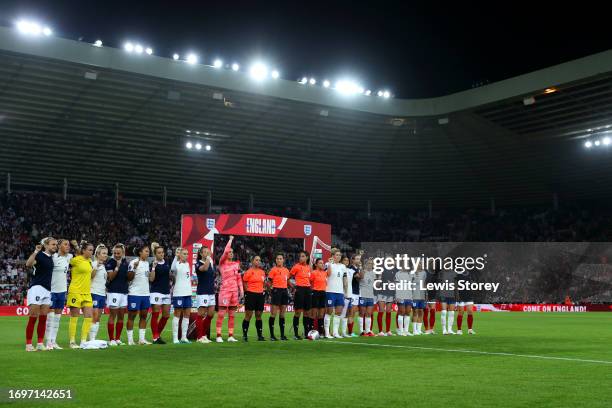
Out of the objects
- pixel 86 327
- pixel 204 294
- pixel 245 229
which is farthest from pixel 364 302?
pixel 245 229

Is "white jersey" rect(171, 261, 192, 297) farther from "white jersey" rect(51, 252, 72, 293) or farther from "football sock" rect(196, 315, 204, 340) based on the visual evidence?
"white jersey" rect(51, 252, 72, 293)

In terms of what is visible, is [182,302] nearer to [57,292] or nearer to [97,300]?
[97,300]

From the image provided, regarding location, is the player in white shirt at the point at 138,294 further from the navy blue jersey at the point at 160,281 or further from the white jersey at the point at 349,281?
the white jersey at the point at 349,281

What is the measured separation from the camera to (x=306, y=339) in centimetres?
1800

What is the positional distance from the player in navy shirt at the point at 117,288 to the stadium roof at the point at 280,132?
662 inches

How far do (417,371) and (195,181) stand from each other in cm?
3875

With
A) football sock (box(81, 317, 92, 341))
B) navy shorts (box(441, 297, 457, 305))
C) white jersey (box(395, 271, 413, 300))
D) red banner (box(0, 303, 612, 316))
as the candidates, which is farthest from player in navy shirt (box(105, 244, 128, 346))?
red banner (box(0, 303, 612, 316))

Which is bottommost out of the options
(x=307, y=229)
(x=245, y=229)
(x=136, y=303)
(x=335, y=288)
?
(x=136, y=303)

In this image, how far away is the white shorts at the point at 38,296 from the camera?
13656 millimetres

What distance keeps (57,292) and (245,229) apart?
46.1 ft

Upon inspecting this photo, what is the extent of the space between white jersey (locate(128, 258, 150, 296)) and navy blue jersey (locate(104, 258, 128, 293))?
13 cm

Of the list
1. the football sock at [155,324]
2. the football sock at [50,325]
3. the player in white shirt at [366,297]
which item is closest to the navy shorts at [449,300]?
the player in white shirt at [366,297]

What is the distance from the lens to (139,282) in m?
15.6

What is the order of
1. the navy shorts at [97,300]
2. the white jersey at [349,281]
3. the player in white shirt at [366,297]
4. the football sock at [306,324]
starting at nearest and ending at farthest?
the navy shorts at [97,300] → the football sock at [306,324] → the white jersey at [349,281] → the player in white shirt at [366,297]
